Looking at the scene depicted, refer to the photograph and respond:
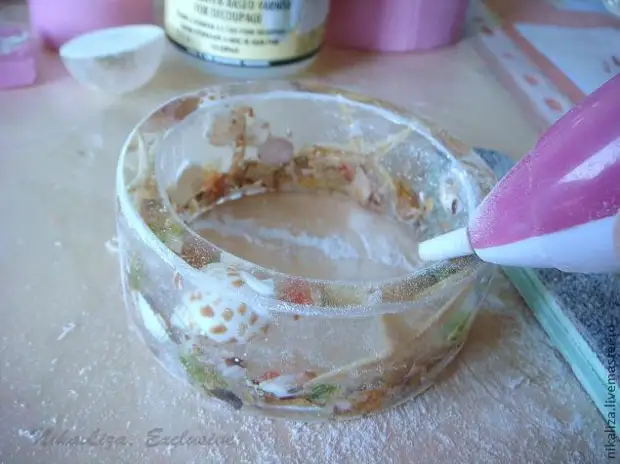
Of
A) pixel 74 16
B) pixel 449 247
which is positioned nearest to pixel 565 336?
pixel 449 247

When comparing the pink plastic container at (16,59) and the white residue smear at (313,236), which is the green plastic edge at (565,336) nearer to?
the white residue smear at (313,236)

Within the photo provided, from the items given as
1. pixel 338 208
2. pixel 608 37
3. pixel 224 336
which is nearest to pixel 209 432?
pixel 224 336

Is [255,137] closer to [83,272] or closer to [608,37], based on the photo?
[83,272]

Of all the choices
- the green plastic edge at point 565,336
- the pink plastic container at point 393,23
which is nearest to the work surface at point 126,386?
the green plastic edge at point 565,336

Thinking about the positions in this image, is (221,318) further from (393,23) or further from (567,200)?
(393,23)

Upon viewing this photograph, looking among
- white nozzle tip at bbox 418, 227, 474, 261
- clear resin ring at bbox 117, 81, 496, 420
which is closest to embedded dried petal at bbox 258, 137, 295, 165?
clear resin ring at bbox 117, 81, 496, 420
